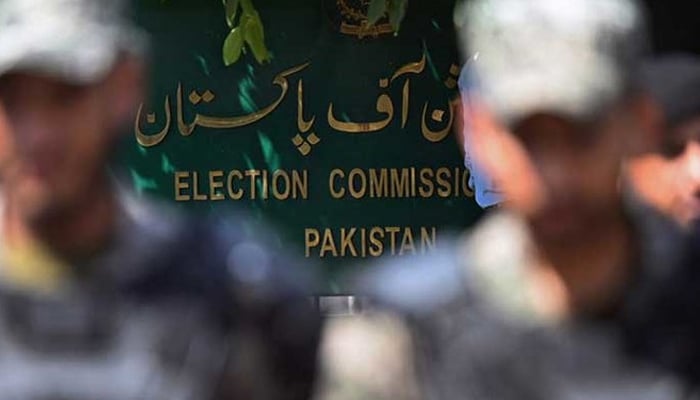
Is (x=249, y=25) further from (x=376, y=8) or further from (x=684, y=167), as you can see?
(x=684, y=167)

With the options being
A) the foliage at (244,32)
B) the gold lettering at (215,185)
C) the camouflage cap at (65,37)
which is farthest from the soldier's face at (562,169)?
the gold lettering at (215,185)

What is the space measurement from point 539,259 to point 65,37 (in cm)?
56

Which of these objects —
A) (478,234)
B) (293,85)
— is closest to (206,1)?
(293,85)

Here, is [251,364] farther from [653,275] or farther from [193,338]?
[653,275]

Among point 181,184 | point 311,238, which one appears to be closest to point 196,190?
point 181,184

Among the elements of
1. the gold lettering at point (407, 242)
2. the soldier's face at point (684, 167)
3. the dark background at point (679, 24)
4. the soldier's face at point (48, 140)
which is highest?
the dark background at point (679, 24)

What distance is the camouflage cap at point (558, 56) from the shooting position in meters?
1.58

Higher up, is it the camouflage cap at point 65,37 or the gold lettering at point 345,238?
the camouflage cap at point 65,37

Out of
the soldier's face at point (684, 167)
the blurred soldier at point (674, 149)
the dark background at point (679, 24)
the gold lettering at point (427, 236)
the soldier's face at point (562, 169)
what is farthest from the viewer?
the gold lettering at point (427, 236)

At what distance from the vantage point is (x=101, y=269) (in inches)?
64.8

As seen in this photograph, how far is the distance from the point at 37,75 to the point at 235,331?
0.35 m

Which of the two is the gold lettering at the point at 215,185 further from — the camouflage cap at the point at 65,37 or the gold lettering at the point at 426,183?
the camouflage cap at the point at 65,37

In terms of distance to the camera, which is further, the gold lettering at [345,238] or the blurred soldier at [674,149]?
the gold lettering at [345,238]

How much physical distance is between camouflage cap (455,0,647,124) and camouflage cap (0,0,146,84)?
0.40 m
